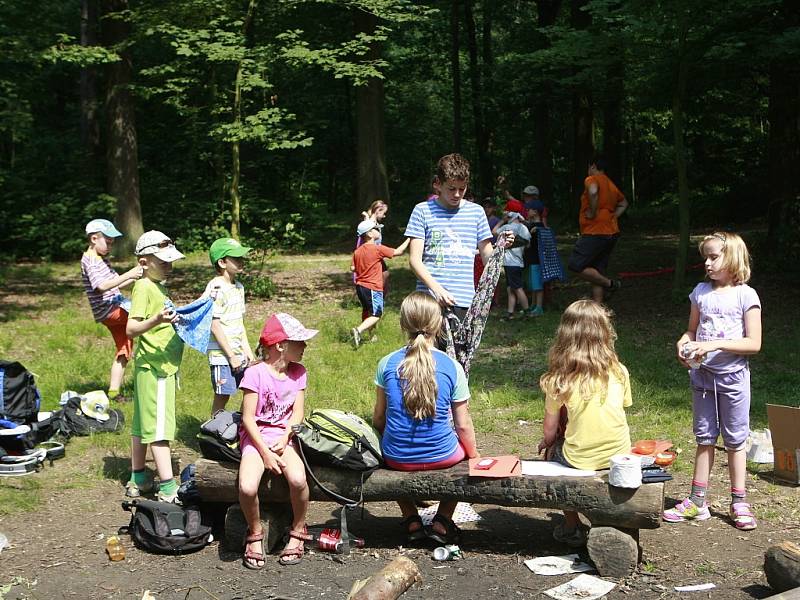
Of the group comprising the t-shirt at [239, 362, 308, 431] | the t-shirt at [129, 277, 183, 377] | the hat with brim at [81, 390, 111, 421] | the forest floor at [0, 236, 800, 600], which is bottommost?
the forest floor at [0, 236, 800, 600]

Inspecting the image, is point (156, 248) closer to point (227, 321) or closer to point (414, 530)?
point (227, 321)

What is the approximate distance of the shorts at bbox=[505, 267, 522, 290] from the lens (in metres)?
12.1

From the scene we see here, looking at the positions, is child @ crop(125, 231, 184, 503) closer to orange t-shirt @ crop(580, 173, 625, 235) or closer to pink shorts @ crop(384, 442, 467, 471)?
pink shorts @ crop(384, 442, 467, 471)

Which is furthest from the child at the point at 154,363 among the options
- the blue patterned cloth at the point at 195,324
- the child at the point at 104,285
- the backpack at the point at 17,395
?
the child at the point at 104,285

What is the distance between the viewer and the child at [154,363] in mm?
5977

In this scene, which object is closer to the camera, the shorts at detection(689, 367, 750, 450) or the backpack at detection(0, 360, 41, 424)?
the shorts at detection(689, 367, 750, 450)

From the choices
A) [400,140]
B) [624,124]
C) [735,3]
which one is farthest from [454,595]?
[400,140]

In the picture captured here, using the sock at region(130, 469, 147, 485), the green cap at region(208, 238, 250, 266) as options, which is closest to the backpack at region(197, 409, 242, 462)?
the sock at region(130, 469, 147, 485)

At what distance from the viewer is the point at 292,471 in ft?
16.5

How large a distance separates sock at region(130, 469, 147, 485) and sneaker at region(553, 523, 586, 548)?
296cm

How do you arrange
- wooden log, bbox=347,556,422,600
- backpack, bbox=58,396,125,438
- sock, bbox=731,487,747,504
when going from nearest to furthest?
wooden log, bbox=347,556,422,600 < sock, bbox=731,487,747,504 < backpack, bbox=58,396,125,438

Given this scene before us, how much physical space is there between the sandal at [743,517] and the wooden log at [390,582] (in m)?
2.07

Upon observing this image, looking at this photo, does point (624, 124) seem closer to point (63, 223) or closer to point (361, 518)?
point (63, 223)

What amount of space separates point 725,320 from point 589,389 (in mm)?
1048
